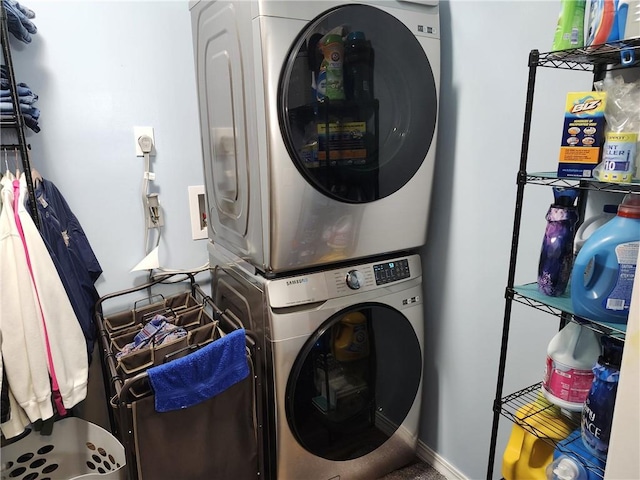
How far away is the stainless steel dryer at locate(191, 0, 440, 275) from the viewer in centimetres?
118

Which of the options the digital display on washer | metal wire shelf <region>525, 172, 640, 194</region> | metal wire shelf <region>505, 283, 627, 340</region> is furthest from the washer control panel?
metal wire shelf <region>525, 172, 640, 194</region>

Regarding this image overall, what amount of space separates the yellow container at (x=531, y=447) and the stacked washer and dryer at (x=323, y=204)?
506 mm

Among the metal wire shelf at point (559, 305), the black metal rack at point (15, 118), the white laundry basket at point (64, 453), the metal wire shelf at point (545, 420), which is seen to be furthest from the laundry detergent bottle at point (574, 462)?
the black metal rack at point (15, 118)

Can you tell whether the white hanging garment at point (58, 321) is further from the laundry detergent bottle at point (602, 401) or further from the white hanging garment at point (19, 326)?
the laundry detergent bottle at point (602, 401)

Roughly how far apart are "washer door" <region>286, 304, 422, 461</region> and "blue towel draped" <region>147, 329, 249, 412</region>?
0.64 feet

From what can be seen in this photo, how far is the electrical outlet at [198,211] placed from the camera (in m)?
1.83

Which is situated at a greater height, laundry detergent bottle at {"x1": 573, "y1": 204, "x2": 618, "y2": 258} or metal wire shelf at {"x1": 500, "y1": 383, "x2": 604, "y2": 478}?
laundry detergent bottle at {"x1": 573, "y1": 204, "x2": 618, "y2": 258}

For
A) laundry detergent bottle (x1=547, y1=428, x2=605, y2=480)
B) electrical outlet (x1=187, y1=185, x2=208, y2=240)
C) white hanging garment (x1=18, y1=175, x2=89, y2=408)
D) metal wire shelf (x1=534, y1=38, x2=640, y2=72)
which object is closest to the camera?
metal wire shelf (x1=534, y1=38, x2=640, y2=72)

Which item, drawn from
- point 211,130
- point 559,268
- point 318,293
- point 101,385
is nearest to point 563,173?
point 559,268

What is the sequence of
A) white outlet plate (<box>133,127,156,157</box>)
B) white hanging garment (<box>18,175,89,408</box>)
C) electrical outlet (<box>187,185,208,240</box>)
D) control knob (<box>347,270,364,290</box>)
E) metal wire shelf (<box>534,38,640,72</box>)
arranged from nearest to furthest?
metal wire shelf (<box>534,38,640,72</box>) → white hanging garment (<box>18,175,89,408</box>) → control knob (<box>347,270,364,290</box>) → white outlet plate (<box>133,127,156,157</box>) → electrical outlet (<box>187,185,208,240</box>)

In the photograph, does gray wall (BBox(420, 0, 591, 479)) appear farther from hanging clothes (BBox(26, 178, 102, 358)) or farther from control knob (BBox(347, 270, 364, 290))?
hanging clothes (BBox(26, 178, 102, 358))

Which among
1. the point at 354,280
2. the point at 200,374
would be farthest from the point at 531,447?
the point at 200,374

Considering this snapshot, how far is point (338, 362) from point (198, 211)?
34.4 inches

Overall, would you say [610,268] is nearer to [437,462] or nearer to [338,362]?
[338,362]
